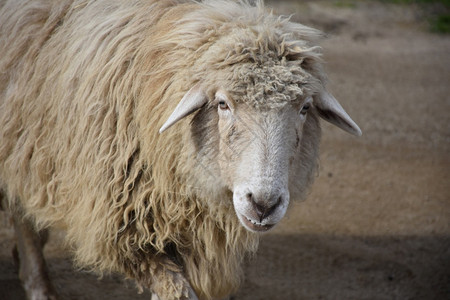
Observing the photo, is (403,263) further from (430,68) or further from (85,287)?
(430,68)

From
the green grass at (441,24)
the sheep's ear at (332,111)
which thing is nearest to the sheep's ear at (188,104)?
the sheep's ear at (332,111)

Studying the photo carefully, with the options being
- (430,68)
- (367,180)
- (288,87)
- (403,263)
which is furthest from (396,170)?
(288,87)

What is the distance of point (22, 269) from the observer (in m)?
4.43

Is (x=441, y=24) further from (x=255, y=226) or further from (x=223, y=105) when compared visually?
(x=255, y=226)

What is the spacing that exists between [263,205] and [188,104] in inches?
22.9

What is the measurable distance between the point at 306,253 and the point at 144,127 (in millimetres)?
2476

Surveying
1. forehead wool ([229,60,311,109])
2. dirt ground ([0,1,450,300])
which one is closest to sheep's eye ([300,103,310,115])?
forehead wool ([229,60,311,109])

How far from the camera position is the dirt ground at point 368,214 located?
4836 millimetres

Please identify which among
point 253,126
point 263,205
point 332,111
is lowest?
point 263,205

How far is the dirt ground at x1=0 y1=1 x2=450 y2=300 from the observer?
4836mm

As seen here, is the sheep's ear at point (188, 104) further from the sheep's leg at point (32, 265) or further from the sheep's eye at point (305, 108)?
the sheep's leg at point (32, 265)

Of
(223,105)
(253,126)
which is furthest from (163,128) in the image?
(253,126)

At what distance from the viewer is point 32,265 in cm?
435

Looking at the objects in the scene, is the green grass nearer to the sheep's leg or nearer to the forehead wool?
the sheep's leg
